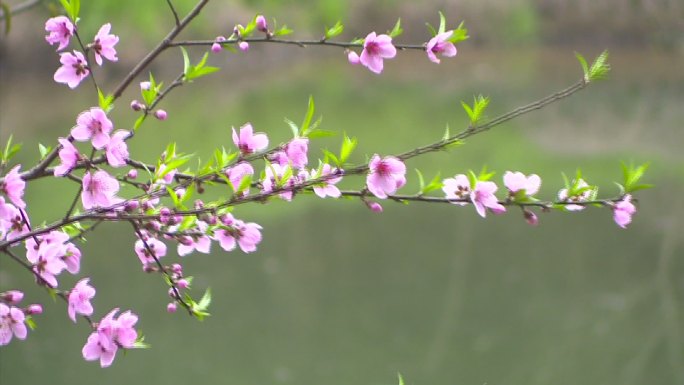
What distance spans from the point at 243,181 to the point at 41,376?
284 centimetres

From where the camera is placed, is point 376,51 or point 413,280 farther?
point 413,280

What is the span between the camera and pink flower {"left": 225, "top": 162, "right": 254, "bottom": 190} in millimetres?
1142

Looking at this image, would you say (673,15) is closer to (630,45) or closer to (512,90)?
(512,90)

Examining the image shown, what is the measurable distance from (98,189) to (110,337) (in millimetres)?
172

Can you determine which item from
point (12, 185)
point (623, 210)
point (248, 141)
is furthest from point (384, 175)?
point (12, 185)

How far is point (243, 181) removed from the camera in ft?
3.45

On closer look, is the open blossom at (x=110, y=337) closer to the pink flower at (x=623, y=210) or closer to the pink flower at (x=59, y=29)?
the pink flower at (x=59, y=29)

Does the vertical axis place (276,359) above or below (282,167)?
below

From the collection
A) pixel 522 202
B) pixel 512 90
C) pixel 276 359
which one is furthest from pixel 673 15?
pixel 522 202

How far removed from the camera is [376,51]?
1.22m

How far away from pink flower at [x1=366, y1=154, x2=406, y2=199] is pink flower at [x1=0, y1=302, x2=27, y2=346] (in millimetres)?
440

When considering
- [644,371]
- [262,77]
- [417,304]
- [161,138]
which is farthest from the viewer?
[262,77]

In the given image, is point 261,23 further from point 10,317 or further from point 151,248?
point 10,317

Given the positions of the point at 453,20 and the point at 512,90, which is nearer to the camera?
the point at 512,90
